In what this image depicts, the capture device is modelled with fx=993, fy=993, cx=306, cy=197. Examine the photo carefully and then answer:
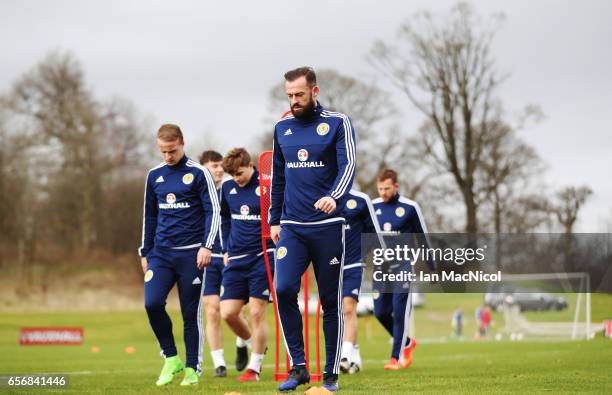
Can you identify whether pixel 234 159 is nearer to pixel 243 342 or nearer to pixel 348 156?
pixel 243 342

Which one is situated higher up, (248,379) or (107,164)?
(107,164)

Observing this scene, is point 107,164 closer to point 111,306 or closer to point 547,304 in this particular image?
point 111,306

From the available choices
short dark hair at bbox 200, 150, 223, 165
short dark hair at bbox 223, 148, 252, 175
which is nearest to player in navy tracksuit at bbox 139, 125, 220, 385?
short dark hair at bbox 223, 148, 252, 175

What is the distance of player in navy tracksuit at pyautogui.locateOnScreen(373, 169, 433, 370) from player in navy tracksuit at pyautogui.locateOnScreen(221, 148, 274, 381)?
2.50 m

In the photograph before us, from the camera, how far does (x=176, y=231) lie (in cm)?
1060

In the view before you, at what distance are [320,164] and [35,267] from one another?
45.5m

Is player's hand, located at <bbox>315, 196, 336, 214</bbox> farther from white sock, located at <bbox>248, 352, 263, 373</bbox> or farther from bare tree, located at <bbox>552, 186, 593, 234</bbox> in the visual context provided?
bare tree, located at <bbox>552, 186, 593, 234</bbox>

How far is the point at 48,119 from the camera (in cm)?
5141

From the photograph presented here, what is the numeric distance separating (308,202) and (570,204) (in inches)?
1452

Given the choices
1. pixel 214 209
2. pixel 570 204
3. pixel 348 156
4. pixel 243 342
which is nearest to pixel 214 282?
pixel 243 342

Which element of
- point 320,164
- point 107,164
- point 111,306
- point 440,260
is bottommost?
point 111,306

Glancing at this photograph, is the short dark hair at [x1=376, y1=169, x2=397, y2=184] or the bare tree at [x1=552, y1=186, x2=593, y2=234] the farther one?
the bare tree at [x1=552, y1=186, x2=593, y2=234]

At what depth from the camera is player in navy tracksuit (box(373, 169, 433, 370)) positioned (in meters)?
14.1

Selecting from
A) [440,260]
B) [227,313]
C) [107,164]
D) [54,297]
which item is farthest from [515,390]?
[107,164]
